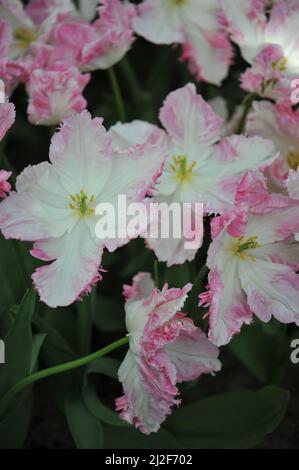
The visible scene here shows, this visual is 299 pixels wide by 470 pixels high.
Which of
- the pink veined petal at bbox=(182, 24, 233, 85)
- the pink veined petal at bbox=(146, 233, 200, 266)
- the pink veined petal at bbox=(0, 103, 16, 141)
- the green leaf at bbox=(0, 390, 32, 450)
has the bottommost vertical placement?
the green leaf at bbox=(0, 390, 32, 450)

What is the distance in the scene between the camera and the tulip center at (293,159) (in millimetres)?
1010

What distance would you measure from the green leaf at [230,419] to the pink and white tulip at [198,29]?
A: 19.1 inches

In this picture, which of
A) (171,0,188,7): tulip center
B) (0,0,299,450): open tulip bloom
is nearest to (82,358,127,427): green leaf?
(0,0,299,450): open tulip bloom

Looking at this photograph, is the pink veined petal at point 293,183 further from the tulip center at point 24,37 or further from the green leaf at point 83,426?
the tulip center at point 24,37

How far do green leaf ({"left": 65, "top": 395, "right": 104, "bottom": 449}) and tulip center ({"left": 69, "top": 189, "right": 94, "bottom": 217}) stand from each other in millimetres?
275

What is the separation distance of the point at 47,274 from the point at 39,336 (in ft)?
0.41

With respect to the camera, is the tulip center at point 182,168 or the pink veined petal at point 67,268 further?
the tulip center at point 182,168

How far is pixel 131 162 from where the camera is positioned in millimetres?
821

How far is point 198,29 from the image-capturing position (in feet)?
3.75

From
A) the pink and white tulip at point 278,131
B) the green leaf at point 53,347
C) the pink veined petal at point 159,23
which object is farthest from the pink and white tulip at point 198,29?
the green leaf at point 53,347

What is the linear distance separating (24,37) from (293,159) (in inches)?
17.8

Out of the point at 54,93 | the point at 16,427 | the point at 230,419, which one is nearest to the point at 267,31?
the point at 54,93

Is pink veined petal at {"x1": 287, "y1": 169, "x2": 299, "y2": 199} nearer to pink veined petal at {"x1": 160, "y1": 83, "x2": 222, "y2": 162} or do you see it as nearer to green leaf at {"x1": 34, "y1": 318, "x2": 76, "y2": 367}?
pink veined petal at {"x1": 160, "y1": 83, "x2": 222, "y2": 162}

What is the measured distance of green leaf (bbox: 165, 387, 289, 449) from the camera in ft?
3.10
